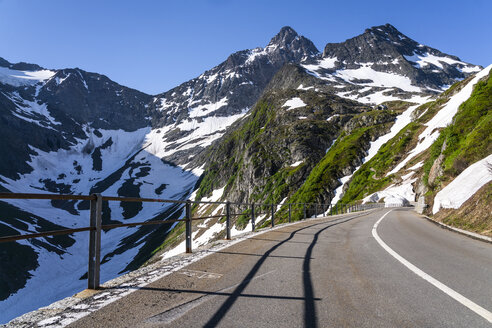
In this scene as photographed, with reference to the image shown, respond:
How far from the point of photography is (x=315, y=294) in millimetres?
4359

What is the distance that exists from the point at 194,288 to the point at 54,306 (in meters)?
1.94

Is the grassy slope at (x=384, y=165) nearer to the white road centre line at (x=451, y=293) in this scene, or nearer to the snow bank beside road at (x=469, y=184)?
the snow bank beside road at (x=469, y=184)

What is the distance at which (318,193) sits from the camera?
250ft

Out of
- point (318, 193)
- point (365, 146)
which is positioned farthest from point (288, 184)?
point (365, 146)

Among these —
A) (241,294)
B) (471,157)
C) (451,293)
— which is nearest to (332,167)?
(471,157)

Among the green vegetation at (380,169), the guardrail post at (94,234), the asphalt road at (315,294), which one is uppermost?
the green vegetation at (380,169)

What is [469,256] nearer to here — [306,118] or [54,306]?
[54,306]

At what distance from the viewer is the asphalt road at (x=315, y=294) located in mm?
3436

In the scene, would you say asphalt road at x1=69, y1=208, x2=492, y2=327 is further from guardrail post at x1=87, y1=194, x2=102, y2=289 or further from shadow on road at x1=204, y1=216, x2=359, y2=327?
guardrail post at x1=87, y1=194, x2=102, y2=289

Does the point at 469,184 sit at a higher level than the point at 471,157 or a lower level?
lower

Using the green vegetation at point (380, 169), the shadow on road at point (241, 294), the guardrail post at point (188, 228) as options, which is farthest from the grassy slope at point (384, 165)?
the shadow on road at point (241, 294)

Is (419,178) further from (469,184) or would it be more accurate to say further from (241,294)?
(241,294)

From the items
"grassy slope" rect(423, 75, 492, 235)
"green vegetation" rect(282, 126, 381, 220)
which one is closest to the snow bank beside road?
"grassy slope" rect(423, 75, 492, 235)

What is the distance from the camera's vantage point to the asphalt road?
3.44m
